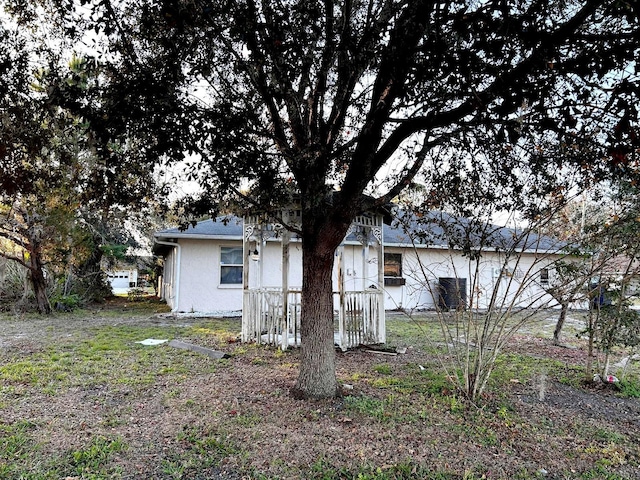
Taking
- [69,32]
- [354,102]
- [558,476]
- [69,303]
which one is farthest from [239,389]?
[69,303]

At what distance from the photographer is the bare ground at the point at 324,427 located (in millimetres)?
3404

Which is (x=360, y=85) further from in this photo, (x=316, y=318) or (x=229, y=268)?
(x=229, y=268)

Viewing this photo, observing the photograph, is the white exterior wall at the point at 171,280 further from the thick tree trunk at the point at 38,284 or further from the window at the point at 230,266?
the thick tree trunk at the point at 38,284

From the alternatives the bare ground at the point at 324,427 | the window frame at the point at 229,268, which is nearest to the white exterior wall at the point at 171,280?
the window frame at the point at 229,268

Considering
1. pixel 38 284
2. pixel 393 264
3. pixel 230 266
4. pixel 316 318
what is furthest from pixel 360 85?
pixel 38 284

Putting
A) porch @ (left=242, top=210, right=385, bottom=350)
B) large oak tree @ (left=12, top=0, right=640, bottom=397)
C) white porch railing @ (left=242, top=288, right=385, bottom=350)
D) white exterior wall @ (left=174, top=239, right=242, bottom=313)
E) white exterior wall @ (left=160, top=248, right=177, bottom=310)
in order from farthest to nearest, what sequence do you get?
white exterior wall @ (left=160, top=248, right=177, bottom=310)
white exterior wall @ (left=174, top=239, right=242, bottom=313)
white porch railing @ (left=242, top=288, right=385, bottom=350)
porch @ (left=242, top=210, right=385, bottom=350)
large oak tree @ (left=12, top=0, right=640, bottom=397)

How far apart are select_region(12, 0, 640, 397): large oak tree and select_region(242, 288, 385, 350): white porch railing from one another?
2917 mm

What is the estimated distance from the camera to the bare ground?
340cm

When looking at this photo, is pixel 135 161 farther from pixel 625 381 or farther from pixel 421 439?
pixel 625 381

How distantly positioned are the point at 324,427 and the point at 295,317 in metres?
3.93

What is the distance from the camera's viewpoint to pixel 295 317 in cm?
798

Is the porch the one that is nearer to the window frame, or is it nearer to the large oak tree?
the large oak tree

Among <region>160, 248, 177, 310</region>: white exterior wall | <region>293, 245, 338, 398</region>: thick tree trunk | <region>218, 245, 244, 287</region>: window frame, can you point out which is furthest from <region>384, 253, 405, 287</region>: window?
<region>293, 245, 338, 398</region>: thick tree trunk

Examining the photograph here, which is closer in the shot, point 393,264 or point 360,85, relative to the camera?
point 360,85
